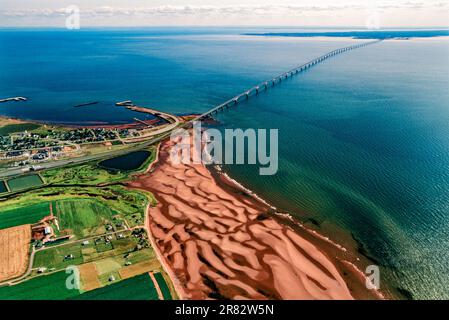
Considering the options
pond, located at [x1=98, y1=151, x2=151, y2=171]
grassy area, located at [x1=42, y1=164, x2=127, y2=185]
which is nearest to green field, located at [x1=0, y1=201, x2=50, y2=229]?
grassy area, located at [x1=42, y1=164, x2=127, y2=185]

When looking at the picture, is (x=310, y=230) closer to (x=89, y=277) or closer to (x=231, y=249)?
(x=231, y=249)

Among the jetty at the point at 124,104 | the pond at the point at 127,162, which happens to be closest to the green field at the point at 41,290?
the pond at the point at 127,162

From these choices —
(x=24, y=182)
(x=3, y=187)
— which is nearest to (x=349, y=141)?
(x=24, y=182)

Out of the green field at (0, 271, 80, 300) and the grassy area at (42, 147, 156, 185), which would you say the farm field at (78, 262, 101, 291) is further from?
the grassy area at (42, 147, 156, 185)

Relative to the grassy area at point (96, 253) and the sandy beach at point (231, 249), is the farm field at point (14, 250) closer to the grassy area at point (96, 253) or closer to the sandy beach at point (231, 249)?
the grassy area at point (96, 253)

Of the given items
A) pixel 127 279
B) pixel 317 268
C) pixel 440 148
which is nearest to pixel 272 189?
pixel 317 268

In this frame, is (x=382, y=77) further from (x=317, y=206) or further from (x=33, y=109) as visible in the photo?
(x=33, y=109)
